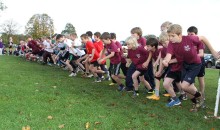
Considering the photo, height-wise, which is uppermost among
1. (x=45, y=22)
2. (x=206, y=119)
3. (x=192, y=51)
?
(x=45, y=22)

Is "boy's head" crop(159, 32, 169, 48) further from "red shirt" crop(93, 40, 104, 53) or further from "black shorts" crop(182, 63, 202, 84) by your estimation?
"red shirt" crop(93, 40, 104, 53)

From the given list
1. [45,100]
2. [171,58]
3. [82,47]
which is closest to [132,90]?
[171,58]

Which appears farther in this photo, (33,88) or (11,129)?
(33,88)

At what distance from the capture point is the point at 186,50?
22.3 feet

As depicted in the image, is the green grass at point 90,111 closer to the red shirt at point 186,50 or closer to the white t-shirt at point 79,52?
the red shirt at point 186,50

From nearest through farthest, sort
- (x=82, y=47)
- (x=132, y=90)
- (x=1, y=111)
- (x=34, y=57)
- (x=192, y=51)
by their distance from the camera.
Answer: (x=1, y=111) < (x=192, y=51) < (x=132, y=90) < (x=82, y=47) < (x=34, y=57)

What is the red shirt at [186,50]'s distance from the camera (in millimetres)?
6801

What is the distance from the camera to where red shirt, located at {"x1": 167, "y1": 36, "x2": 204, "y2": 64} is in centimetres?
680

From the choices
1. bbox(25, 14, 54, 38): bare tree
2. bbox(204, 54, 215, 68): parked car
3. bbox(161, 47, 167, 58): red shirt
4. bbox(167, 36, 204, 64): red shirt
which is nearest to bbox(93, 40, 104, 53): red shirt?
bbox(161, 47, 167, 58): red shirt

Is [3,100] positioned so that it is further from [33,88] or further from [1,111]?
[33,88]

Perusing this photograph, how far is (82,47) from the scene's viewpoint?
554 inches

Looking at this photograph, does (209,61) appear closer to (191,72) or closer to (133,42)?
(133,42)

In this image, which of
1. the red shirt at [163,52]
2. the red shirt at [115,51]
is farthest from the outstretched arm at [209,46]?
the red shirt at [115,51]

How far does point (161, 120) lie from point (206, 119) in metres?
0.98
